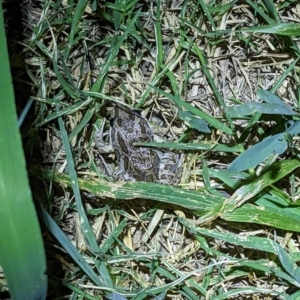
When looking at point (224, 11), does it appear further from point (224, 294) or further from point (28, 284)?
point (28, 284)

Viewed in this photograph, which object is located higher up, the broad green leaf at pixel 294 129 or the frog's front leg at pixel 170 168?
the broad green leaf at pixel 294 129

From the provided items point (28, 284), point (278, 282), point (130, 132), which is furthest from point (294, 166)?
point (28, 284)

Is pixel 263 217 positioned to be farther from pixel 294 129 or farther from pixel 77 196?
pixel 77 196

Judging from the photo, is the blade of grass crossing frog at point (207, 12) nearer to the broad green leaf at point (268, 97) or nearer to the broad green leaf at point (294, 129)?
the broad green leaf at point (268, 97)

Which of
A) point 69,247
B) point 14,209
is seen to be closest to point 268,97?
point 69,247

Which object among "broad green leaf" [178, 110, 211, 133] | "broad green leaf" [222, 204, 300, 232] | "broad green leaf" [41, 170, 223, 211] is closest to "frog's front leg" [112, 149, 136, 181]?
"broad green leaf" [41, 170, 223, 211]

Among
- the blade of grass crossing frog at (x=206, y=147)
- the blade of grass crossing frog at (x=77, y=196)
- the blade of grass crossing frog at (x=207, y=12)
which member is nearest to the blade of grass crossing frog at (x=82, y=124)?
the blade of grass crossing frog at (x=77, y=196)
